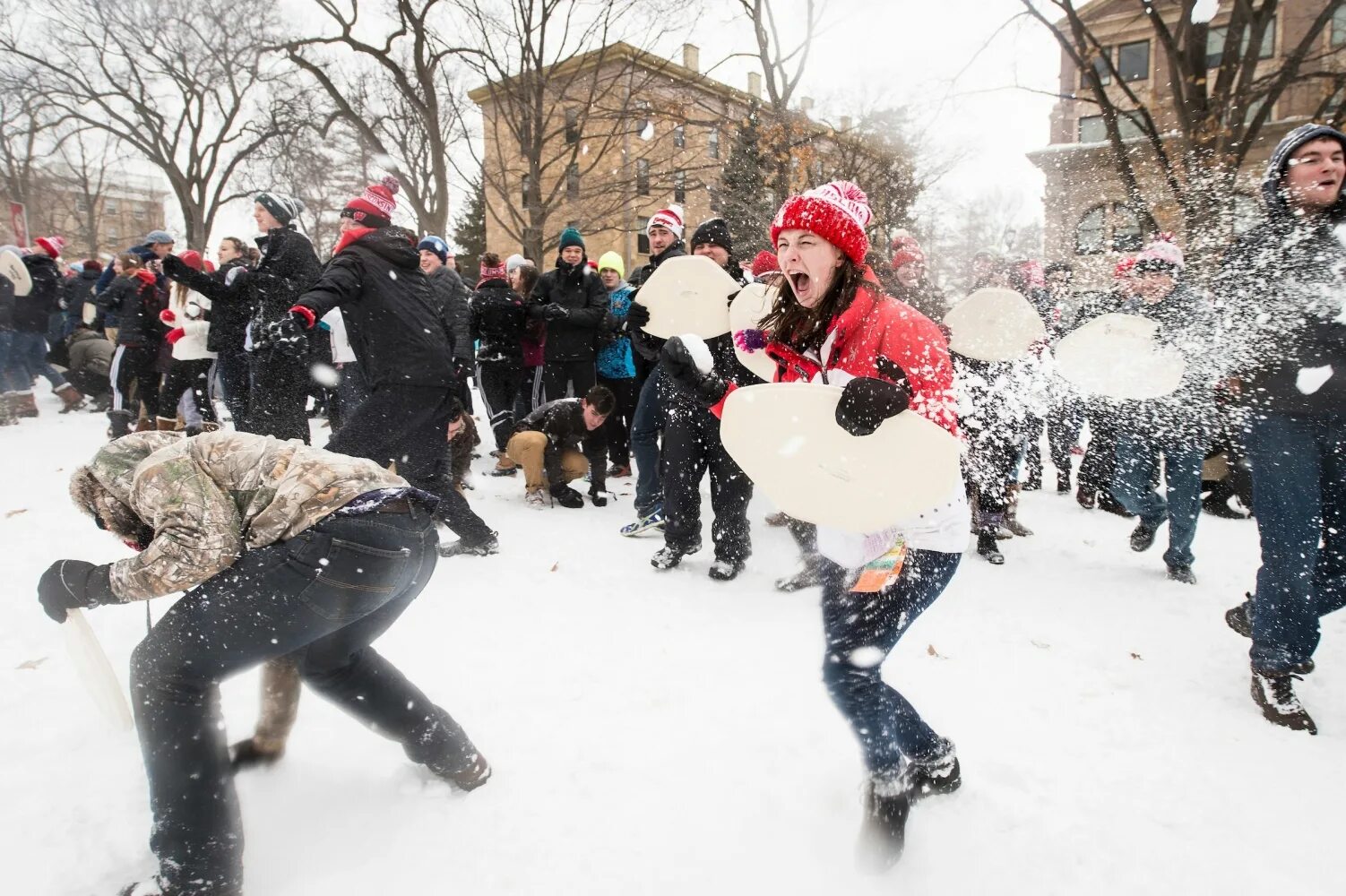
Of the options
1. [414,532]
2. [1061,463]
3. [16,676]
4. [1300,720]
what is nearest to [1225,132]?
[1061,463]

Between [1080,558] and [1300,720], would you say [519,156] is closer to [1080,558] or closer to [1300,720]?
[1080,558]

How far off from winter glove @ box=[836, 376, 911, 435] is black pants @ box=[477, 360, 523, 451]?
5.74 metres

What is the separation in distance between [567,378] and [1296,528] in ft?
17.7

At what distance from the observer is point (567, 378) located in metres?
6.98

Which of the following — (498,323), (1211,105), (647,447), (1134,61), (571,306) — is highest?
(1134,61)

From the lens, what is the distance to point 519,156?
573 inches

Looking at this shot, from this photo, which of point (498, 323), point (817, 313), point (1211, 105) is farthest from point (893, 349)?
point (1211, 105)

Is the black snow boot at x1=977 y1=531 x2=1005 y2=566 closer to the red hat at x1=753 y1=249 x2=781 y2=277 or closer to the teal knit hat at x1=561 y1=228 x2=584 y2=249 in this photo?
the red hat at x1=753 y1=249 x2=781 y2=277

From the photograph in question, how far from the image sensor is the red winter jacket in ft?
6.19

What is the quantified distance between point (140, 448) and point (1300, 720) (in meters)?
3.87

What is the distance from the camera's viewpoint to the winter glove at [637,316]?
4855 millimetres

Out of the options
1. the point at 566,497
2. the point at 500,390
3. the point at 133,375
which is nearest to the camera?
the point at 566,497

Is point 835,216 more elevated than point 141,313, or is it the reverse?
point 141,313

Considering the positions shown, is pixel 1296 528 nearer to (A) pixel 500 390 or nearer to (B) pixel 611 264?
(B) pixel 611 264
